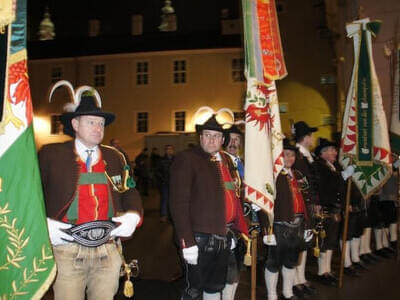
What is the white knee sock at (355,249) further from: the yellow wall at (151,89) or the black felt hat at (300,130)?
the yellow wall at (151,89)

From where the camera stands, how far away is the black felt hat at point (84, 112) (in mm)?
3529

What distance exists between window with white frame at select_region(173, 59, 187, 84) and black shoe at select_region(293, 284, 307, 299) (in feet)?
83.4

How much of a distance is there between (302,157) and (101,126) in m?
3.79

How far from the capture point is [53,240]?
10.9ft

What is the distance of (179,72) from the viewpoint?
3088cm

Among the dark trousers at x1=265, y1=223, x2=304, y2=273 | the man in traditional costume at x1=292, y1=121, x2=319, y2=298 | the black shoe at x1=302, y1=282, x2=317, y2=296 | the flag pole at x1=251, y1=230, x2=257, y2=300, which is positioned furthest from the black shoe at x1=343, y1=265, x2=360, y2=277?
the flag pole at x1=251, y1=230, x2=257, y2=300

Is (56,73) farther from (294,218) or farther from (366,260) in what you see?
(294,218)

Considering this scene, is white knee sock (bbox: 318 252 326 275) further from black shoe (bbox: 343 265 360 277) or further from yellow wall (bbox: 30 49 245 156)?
yellow wall (bbox: 30 49 245 156)

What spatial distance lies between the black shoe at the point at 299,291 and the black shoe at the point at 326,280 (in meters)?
0.71

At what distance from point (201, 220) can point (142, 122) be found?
27.7 meters

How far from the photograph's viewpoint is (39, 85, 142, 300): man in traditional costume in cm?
334

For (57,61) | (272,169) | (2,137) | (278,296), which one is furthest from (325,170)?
(57,61)

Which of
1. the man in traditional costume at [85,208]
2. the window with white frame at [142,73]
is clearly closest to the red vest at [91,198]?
the man in traditional costume at [85,208]

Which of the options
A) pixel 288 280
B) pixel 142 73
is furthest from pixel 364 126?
pixel 142 73
